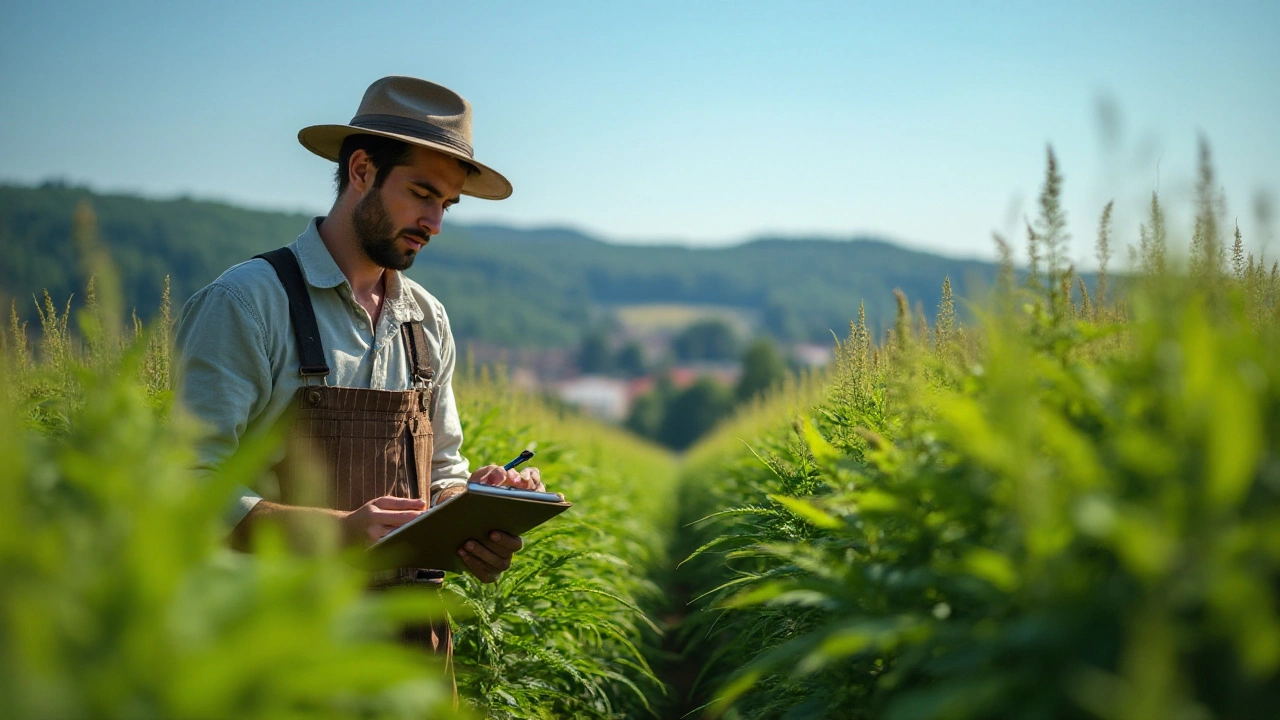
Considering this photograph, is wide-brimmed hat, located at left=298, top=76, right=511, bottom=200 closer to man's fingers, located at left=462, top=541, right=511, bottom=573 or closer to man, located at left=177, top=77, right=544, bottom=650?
man, located at left=177, top=77, right=544, bottom=650

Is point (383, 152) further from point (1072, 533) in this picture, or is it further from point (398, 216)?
point (1072, 533)

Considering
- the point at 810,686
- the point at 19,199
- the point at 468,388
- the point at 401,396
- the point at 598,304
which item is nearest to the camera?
the point at 810,686

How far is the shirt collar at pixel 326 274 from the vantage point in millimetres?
3344

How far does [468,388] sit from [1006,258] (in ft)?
20.2

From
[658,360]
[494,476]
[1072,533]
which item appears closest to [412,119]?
[494,476]

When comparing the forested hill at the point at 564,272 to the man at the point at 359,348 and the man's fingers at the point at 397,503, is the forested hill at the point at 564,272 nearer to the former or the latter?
the man at the point at 359,348

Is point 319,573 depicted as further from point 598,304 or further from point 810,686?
point 598,304

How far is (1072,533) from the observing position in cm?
147

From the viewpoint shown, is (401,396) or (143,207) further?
(143,207)

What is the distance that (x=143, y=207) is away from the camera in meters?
64.8

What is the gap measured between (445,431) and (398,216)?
932mm

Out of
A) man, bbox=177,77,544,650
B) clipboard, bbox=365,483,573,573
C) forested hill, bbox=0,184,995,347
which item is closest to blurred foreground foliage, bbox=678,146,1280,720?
clipboard, bbox=365,483,573,573

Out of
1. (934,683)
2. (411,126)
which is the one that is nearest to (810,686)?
(934,683)

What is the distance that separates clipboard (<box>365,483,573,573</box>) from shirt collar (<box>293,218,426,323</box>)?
92cm
